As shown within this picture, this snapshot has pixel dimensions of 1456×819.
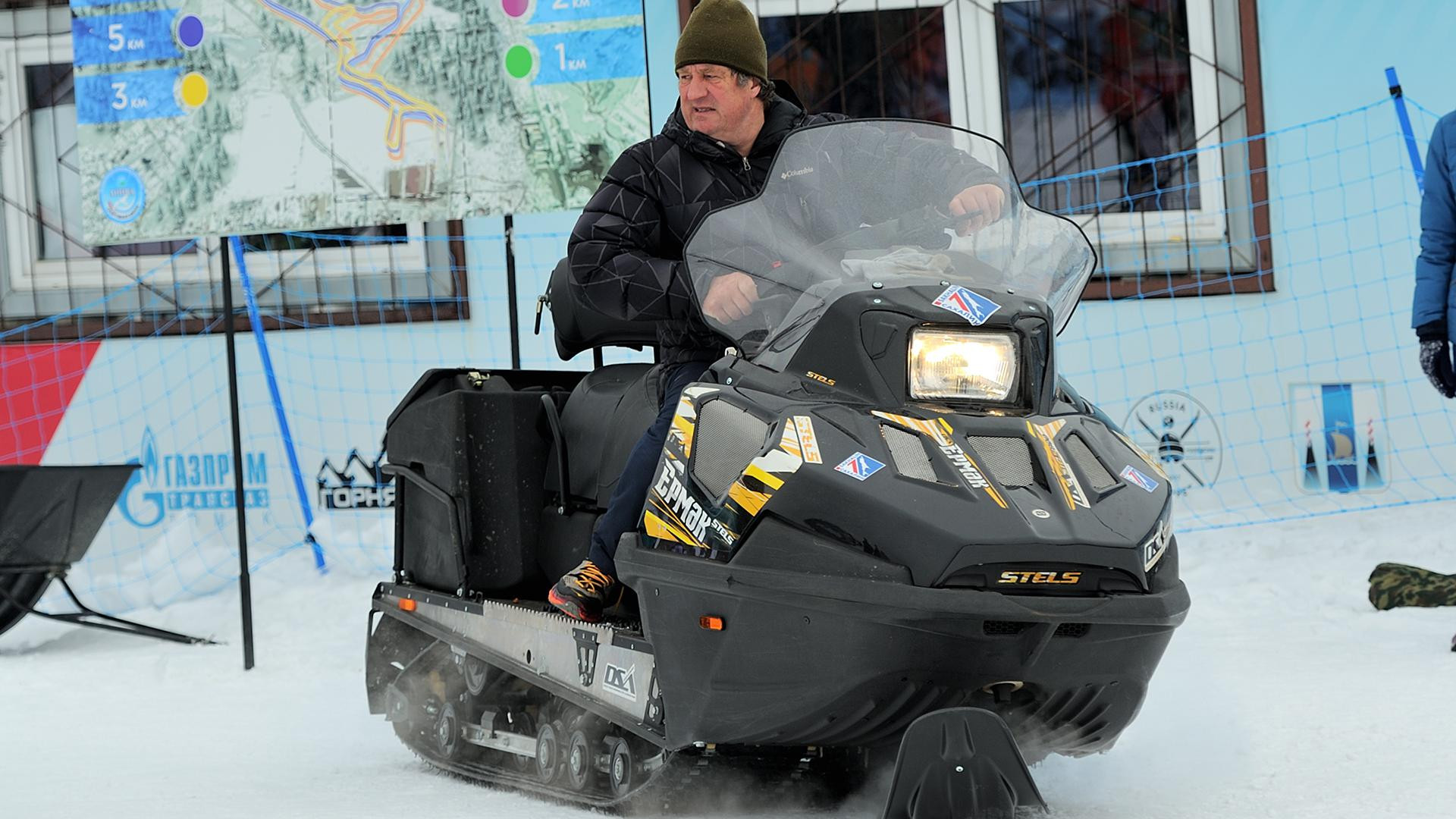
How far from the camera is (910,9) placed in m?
7.48

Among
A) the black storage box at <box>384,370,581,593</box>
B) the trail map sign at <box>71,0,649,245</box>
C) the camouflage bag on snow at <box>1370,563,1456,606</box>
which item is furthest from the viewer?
the trail map sign at <box>71,0,649,245</box>

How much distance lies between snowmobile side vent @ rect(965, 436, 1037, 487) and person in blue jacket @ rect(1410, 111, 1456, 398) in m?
2.72

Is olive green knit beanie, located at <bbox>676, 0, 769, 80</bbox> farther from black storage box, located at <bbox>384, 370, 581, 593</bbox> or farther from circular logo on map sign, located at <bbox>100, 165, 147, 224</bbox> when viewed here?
circular logo on map sign, located at <bbox>100, 165, 147, 224</bbox>

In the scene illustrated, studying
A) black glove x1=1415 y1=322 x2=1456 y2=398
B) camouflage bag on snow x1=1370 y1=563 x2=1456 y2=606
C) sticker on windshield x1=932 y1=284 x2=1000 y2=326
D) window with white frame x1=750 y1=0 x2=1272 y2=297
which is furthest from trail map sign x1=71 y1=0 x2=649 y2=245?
camouflage bag on snow x1=1370 y1=563 x2=1456 y2=606

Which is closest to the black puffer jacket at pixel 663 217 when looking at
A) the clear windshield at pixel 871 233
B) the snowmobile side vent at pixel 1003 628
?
the clear windshield at pixel 871 233

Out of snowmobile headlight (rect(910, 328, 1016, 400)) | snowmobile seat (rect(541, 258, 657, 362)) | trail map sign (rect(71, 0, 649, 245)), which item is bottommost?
snowmobile headlight (rect(910, 328, 1016, 400))

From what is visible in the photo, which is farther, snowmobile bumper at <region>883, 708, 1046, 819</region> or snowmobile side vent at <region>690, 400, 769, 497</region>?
snowmobile side vent at <region>690, 400, 769, 497</region>

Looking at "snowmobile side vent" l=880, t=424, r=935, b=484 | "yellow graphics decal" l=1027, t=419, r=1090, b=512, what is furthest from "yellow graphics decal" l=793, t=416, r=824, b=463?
"yellow graphics decal" l=1027, t=419, r=1090, b=512

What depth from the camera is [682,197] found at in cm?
353

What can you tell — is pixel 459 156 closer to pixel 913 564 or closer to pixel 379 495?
pixel 379 495

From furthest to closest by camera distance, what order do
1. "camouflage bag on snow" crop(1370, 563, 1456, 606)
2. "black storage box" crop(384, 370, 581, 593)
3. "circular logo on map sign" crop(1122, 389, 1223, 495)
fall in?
"circular logo on map sign" crop(1122, 389, 1223, 495) → "camouflage bag on snow" crop(1370, 563, 1456, 606) → "black storage box" crop(384, 370, 581, 593)

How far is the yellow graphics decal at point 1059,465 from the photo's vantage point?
103 inches

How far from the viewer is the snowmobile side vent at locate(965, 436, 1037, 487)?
104 inches

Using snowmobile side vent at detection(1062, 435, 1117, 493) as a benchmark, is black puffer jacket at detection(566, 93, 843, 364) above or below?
above
